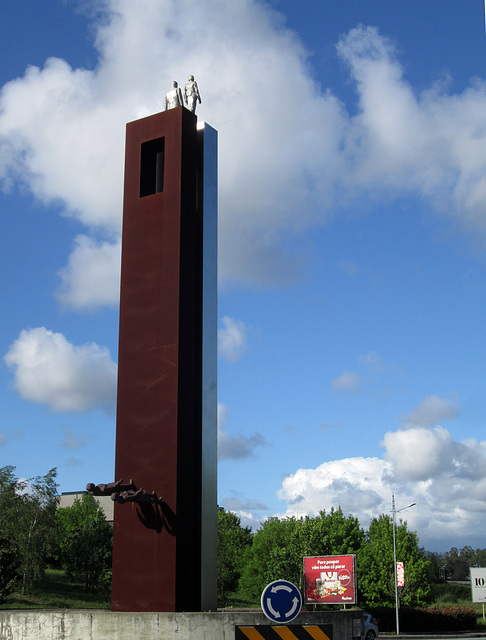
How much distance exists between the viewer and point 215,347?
812 inches

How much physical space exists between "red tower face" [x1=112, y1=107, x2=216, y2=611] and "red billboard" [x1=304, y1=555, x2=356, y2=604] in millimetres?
25663

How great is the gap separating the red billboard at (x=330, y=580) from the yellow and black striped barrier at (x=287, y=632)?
3591 cm

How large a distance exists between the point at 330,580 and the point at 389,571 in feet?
88.8

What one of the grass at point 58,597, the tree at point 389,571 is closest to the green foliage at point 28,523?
the grass at point 58,597

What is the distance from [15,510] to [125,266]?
4541 cm

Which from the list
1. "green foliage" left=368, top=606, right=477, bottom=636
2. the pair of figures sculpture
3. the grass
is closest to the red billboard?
"green foliage" left=368, top=606, right=477, bottom=636

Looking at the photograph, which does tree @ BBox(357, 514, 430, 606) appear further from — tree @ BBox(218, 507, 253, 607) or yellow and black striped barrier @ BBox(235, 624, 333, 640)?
yellow and black striped barrier @ BBox(235, 624, 333, 640)

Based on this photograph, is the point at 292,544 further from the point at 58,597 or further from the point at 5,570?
the point at 5,570

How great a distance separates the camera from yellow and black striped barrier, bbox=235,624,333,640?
7.75m

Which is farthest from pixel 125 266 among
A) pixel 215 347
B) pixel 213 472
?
pixel 213 472

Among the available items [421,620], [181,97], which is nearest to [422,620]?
[421,620]

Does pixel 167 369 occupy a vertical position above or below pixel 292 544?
above

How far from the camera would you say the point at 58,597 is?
205 feet

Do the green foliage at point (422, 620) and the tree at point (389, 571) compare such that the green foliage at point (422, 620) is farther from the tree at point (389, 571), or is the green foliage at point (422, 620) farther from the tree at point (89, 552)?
the tree at point (89, 552)
